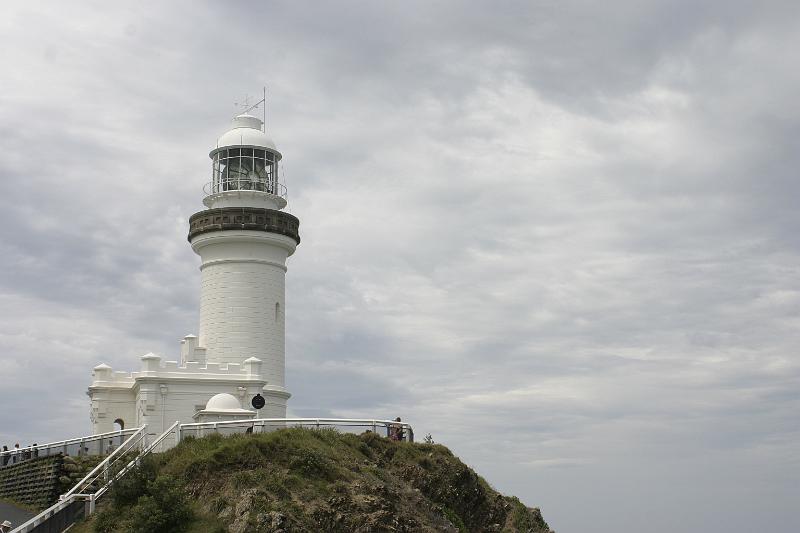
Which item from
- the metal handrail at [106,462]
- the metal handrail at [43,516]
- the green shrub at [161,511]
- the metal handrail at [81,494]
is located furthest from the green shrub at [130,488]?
the metal handrail at [106,462]

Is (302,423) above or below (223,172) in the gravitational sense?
below

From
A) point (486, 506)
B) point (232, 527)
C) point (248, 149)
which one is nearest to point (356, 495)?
point (232, 527)

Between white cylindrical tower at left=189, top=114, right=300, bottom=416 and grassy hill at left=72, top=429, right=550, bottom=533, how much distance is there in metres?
11.1

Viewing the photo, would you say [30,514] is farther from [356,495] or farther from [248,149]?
[248,149]

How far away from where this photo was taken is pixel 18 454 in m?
42.5

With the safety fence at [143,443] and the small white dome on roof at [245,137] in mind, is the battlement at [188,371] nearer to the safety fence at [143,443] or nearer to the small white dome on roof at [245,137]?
the safety fence at [143,443]

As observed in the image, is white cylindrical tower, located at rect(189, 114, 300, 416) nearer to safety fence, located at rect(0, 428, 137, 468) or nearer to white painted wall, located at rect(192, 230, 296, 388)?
white painted wall, located at rect(192, 230, 296, 388)

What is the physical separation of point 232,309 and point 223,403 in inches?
297

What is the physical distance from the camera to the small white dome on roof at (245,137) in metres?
50.7

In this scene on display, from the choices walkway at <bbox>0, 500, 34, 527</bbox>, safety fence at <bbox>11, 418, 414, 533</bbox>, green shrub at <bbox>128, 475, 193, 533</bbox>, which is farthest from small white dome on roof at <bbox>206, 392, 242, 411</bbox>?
green shrub at <bbox>128, 475, 193, 533</bbox>

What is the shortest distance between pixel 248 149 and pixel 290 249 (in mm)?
5614

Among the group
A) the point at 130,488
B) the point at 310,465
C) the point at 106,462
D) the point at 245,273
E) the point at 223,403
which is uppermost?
the point at 245,273

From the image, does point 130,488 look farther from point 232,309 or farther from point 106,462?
point 232,309

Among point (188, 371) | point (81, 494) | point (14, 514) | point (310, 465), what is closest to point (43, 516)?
point (81, 494)
